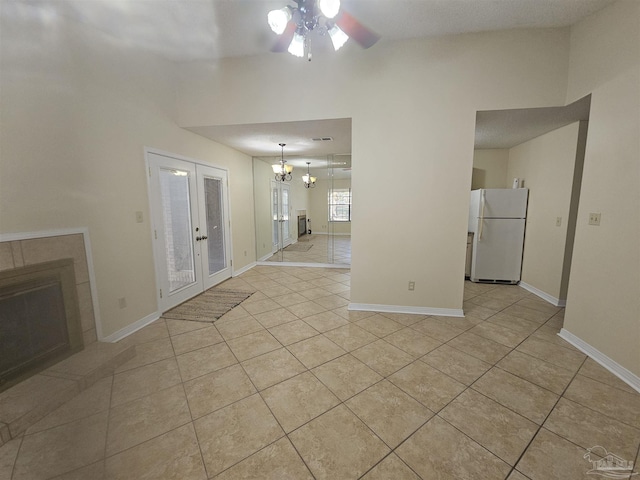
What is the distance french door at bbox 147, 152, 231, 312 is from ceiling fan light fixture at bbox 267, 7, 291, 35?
82.5 inches

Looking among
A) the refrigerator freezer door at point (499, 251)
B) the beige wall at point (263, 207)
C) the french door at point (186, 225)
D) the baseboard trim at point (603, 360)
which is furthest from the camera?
the beige wall at point (263, 207)

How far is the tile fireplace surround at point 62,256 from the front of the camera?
1794 mm

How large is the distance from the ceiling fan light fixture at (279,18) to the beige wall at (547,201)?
3.78 metres

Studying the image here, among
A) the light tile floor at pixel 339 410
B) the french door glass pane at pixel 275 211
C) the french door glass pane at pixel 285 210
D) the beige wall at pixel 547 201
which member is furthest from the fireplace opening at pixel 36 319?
the beige wall at pixel 547 201

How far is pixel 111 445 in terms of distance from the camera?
145 centimetres

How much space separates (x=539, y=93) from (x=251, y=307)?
164 inches

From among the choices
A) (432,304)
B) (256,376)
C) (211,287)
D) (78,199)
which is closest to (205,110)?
(78,199)

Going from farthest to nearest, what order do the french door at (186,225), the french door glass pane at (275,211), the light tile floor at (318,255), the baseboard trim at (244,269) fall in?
the french door glass pane at (275,211), the light tile floor at (318,255), the baseboard trim at (244,269), the french door at (186,225)

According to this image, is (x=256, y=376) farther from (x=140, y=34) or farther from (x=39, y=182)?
(x=140, y=34)

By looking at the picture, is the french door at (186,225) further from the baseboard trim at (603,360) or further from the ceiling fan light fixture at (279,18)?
the baseboard trim at (603,360)

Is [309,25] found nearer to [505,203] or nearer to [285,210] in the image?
[505,203]

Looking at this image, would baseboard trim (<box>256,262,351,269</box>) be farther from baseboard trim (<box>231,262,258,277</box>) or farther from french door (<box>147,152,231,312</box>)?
french door (<box>147,152,231,312</box>)

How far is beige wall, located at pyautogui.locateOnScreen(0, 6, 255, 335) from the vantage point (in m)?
1.80

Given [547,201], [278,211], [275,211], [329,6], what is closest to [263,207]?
[275,211]
